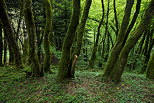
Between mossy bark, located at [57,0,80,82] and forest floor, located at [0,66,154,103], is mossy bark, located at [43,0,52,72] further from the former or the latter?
mossy bark, located at [57,0,80,82]

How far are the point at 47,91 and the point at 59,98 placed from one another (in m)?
0.96

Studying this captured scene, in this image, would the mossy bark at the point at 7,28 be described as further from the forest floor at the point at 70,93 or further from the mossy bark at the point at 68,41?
the mossy bark at the point at 68,41

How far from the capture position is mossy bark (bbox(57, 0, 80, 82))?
15.2ft

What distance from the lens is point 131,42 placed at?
4742 mm

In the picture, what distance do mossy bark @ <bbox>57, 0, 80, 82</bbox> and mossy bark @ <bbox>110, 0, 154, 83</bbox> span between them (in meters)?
2.73

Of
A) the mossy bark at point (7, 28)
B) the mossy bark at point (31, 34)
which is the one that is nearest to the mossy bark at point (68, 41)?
the mossy bark at point (31, 34)

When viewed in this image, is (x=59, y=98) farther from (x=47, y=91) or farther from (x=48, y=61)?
(x=48, y=61)

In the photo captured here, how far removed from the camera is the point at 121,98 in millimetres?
3938

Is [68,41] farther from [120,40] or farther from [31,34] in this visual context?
[120,40]

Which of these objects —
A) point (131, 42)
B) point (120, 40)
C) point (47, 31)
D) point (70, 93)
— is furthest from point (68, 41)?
point (131, 42)

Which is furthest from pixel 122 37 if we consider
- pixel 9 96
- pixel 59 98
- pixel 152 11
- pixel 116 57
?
pixel 9 96

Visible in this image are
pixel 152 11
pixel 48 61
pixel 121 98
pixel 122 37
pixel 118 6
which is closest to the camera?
pixel 121 98

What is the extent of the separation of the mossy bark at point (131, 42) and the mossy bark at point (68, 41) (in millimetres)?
2725

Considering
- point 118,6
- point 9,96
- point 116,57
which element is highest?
point 118,6
